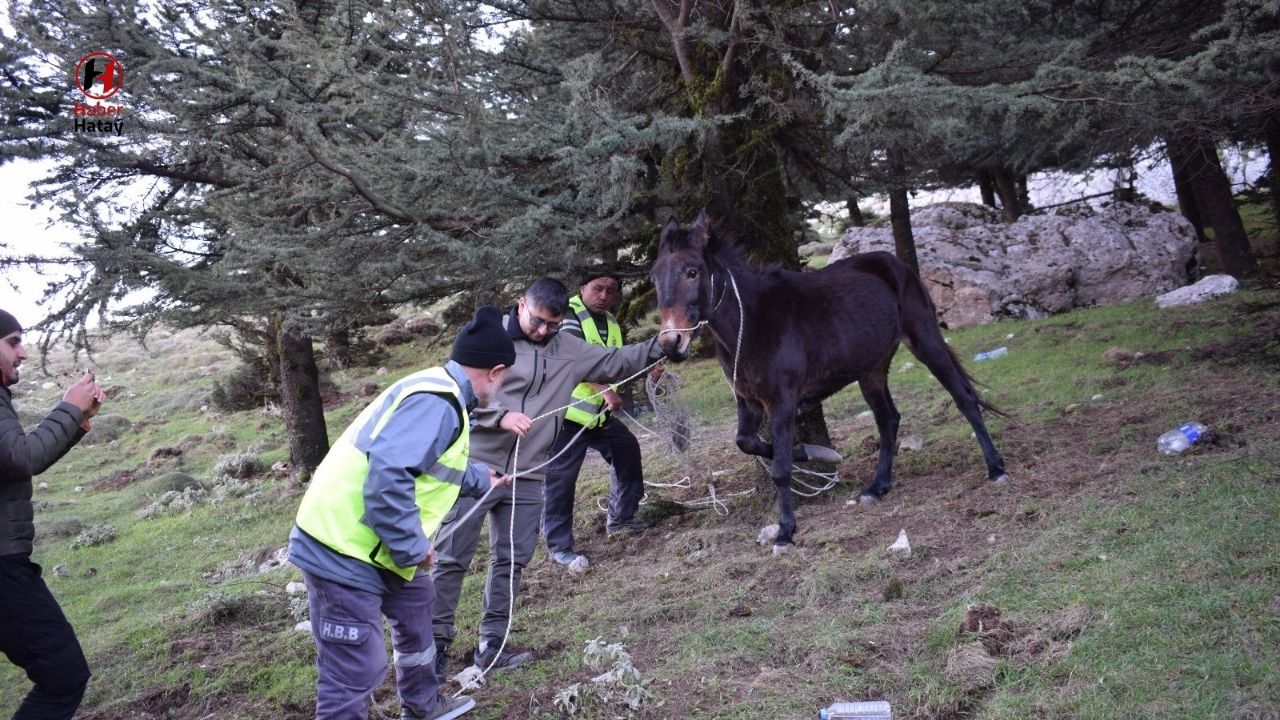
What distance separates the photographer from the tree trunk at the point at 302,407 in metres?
13.0

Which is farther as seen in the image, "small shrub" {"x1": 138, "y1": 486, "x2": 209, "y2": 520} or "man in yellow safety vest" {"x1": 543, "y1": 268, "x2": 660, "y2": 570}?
"small shrub" {"x1": 138, "y1": 486, "x2": 209, "y2": 520}

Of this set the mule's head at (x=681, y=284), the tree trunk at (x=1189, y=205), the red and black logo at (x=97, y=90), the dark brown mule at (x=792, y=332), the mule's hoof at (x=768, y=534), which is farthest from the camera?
the tree trunk at (x=1189, y=205)

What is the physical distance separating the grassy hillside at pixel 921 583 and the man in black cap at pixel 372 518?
118 centimetres

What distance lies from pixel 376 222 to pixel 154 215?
19.4ft

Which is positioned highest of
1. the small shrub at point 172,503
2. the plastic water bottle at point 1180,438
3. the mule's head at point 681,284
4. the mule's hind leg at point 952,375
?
the mule's head at point 681,284

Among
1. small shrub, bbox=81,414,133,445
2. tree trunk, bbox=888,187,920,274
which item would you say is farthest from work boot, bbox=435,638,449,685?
small shrub, bbox=81,414,133,445

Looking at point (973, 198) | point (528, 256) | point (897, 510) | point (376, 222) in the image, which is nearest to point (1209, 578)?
point (897, 510)

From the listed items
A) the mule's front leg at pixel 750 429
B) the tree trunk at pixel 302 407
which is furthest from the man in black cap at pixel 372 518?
the tree trunk at pixel 302 407

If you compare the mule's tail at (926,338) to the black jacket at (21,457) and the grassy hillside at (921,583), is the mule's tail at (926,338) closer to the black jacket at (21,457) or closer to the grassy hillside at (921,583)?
the grassy hillside at (921,583)

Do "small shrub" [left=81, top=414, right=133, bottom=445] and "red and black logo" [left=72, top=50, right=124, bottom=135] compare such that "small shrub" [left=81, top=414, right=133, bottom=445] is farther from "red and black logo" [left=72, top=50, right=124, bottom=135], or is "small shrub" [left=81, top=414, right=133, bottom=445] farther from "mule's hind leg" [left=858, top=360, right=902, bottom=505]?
"mule's hind leg" [left=858, top=360, right=902, bottom=505]

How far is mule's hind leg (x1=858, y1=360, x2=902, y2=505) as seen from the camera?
288 inches

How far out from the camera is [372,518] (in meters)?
3.50

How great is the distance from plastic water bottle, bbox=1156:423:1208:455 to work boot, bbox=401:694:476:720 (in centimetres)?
537

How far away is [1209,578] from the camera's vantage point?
14.0 feet
